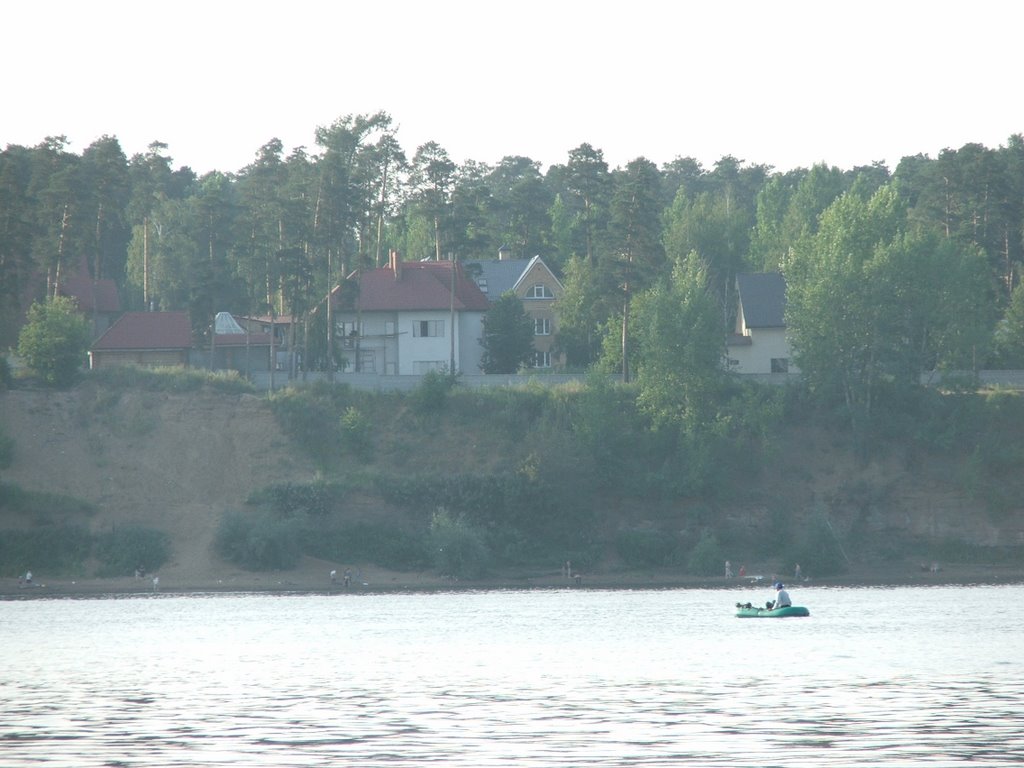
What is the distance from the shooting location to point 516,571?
80.8 m

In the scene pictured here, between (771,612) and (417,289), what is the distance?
53871 millimetres

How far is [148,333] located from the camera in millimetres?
102375

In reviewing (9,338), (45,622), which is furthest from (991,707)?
(9,338)

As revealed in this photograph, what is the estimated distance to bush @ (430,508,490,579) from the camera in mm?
78688

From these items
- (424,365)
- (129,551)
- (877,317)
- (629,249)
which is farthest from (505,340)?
(129,551)

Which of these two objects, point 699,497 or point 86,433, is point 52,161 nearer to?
point 86,433

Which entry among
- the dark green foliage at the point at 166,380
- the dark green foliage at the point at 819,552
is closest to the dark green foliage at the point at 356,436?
the dark green foliage at the point at 166,380

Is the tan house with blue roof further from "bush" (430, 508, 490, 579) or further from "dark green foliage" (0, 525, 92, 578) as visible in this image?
"dark green foliage" (0, 525, 92, 578)

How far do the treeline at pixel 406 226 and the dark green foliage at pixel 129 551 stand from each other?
64.9 feet

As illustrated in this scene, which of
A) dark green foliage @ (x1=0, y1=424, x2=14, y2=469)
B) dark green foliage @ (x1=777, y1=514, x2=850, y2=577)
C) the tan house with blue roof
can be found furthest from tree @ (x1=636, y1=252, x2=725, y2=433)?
dark green foliage @ (x1=0, y1=424, x2=14, y2=469)

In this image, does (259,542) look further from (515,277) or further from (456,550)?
(515,277)

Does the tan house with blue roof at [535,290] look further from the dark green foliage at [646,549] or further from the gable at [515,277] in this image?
the dark green foliage at [646,549]

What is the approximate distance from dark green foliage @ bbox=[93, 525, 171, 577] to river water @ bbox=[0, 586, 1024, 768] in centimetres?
921

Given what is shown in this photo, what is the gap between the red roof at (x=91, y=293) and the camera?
113 meters
